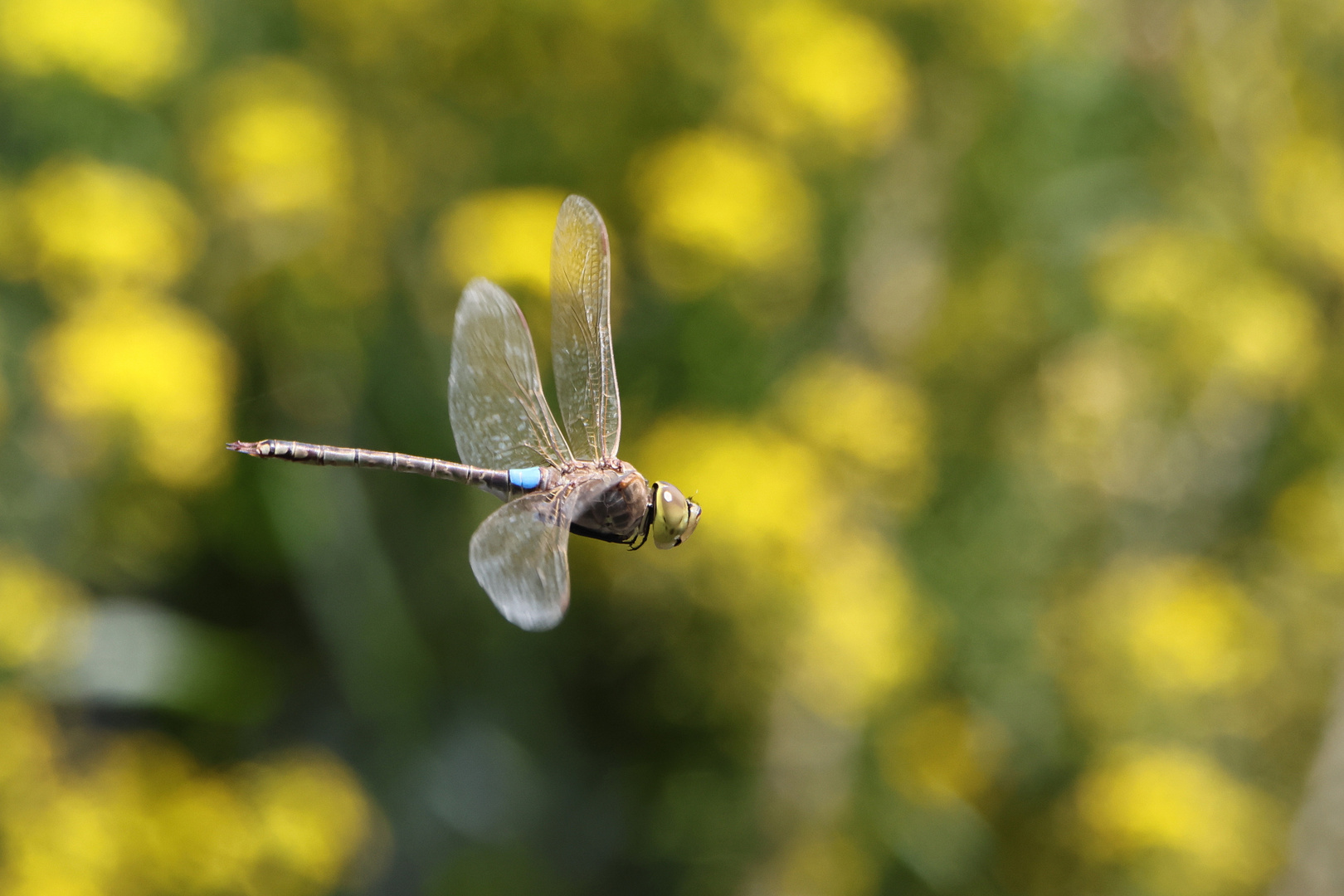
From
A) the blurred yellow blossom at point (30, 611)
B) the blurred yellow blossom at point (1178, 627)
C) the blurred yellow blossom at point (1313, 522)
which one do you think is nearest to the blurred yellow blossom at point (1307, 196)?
the blurred yellow blossom at point (1313, 522)

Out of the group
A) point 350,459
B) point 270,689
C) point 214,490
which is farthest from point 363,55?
point 350,459

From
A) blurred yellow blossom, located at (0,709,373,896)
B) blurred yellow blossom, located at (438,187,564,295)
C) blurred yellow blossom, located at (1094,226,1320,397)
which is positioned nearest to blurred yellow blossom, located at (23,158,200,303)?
blurred yellow blossom, located at (438,187,564,295)

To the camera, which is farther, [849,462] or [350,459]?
[849,462]

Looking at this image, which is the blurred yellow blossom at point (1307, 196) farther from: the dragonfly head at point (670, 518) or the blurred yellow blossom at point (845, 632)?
the dragonfly head at point (670, 518)

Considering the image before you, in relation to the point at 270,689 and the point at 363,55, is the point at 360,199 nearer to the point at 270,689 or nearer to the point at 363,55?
the point at 363,55

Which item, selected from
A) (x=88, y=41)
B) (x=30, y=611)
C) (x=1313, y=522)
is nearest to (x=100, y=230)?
(x=88, y=41)

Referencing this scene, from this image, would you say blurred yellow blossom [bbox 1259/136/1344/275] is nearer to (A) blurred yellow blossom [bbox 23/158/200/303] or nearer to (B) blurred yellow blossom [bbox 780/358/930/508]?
(B) blurred yellow blossom [bbox 780/358/930/508]

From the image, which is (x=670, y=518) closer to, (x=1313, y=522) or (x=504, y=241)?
(x=504, y=241)
